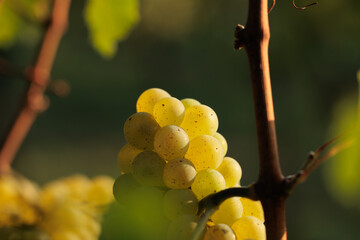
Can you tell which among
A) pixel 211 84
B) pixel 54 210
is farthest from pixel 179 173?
pixel 211 84

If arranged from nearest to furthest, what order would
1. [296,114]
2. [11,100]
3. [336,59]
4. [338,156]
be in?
[338,156] < [336,59] < [296,114] < [11,100]

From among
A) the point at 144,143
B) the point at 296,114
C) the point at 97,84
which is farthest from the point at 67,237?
the point at 97,84

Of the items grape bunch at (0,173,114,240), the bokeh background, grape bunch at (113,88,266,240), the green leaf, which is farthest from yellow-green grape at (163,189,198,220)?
the bokeh background

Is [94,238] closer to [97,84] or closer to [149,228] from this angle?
[149,228]

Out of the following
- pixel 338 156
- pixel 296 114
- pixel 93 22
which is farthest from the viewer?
pixel 296 114

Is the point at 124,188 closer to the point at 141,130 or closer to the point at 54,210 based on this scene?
the point at 141,130

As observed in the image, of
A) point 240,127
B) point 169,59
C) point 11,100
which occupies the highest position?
point 169,59
